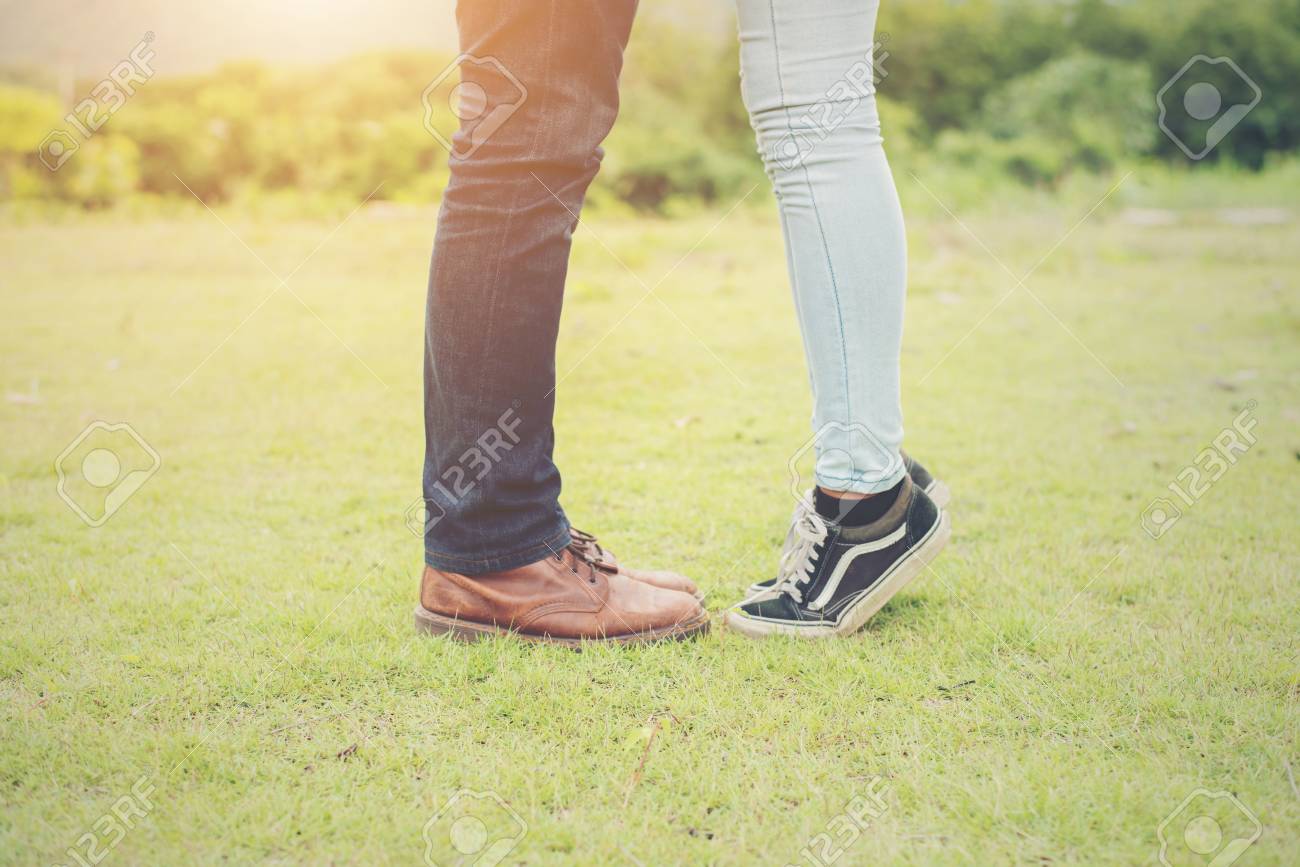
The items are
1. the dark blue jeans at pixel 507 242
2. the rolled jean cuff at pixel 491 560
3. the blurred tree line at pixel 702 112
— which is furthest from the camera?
the blurred tree line at pixel 702 112

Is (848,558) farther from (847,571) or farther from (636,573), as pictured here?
(636,573)

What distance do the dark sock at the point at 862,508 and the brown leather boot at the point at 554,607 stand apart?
10.8 inches

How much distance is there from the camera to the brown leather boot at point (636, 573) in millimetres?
1555

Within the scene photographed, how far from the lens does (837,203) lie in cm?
142

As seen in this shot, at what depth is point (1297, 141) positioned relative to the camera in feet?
52.7

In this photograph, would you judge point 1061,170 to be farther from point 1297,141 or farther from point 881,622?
point 881,622

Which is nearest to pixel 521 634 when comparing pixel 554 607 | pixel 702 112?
pixel 554 607

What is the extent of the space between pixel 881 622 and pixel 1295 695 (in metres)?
0.58

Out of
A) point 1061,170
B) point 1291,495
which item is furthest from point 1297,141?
point 1291,495

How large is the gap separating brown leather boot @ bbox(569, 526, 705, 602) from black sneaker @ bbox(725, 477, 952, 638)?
0.30 feet

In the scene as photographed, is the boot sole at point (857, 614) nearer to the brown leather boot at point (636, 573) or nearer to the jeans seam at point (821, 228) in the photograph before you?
the brown leather boot at point (636, 573)

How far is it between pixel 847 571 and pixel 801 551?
0.29 ft

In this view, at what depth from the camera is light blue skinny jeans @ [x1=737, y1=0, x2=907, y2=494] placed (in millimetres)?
1386

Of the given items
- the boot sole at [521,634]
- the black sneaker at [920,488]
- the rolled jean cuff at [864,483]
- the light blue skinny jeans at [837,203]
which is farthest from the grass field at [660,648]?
the light blue skinny jeans at [837,203]
